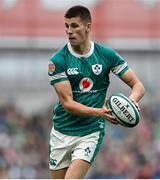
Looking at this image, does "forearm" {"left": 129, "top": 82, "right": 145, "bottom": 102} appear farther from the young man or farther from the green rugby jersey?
the green rugby jersey

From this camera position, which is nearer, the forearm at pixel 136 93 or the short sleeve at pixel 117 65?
the forearm at pixel 136 93

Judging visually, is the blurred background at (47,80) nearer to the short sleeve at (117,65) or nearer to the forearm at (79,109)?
the short sleeve at (117,65)

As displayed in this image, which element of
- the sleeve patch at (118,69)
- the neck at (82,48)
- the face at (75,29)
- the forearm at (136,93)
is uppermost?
the face at (75,29)

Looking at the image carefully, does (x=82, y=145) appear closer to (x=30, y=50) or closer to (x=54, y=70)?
(x=54, y=70)

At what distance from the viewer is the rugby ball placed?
8.12m

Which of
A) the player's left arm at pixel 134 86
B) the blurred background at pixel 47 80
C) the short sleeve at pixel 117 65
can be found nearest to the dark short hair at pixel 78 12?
the short sleeve at pixel 117 65

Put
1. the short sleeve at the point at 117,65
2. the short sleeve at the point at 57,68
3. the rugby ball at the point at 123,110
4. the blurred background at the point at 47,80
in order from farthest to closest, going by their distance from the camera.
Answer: the blurred background at the point at 47,80, the short sleeve at the point at 117,65, the short sleeve at the point at 57,68, the rugby ball at the point at 123,110

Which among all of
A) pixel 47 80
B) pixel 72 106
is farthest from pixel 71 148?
pixel 47 80

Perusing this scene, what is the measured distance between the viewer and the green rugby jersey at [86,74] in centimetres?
852

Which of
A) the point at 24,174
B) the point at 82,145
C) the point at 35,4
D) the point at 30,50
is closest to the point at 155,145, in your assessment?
the point at 24,174

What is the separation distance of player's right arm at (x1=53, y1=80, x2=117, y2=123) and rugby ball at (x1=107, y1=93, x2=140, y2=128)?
0.16ft

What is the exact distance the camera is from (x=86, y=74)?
8.55 m

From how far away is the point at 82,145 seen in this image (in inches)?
340

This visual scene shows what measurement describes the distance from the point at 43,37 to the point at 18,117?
3970mm
